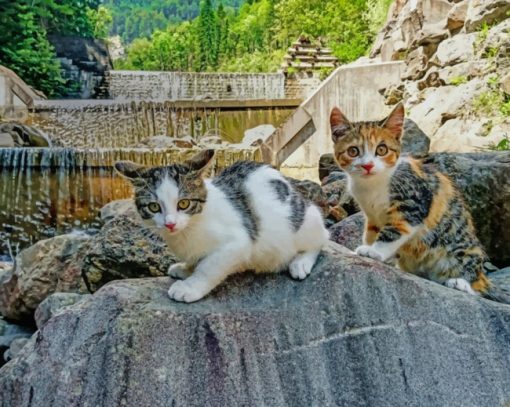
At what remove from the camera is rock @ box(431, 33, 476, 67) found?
11.6 m

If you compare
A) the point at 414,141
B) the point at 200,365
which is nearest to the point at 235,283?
the point at 200,365

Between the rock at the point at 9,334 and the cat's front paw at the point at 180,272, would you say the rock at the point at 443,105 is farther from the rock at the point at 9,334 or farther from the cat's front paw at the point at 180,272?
the cat's front paw at the point at 180,272

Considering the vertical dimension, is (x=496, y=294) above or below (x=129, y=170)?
below

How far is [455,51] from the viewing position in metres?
12.0

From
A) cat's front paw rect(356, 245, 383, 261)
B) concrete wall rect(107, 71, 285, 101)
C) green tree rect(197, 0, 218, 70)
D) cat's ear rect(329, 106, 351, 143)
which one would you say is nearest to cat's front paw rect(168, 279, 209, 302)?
cat's front paw rect(356, 245, 383, 261)

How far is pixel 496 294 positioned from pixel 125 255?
2450 millimetres

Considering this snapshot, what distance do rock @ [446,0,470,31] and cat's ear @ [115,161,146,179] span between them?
12321 mm

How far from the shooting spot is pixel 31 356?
2.34m

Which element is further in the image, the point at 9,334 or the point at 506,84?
the point at 506,84

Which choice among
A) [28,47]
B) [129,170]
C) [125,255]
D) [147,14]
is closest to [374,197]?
[129,170]

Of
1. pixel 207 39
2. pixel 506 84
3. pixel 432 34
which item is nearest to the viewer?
pixel 506 84

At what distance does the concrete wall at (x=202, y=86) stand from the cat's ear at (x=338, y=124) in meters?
16.2

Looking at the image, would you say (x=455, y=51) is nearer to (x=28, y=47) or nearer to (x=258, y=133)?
(x=258, y=133)

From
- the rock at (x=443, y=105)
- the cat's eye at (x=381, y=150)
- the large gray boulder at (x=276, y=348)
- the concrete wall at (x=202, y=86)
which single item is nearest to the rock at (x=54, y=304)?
the large gray boulder at (x=276, y=348)
